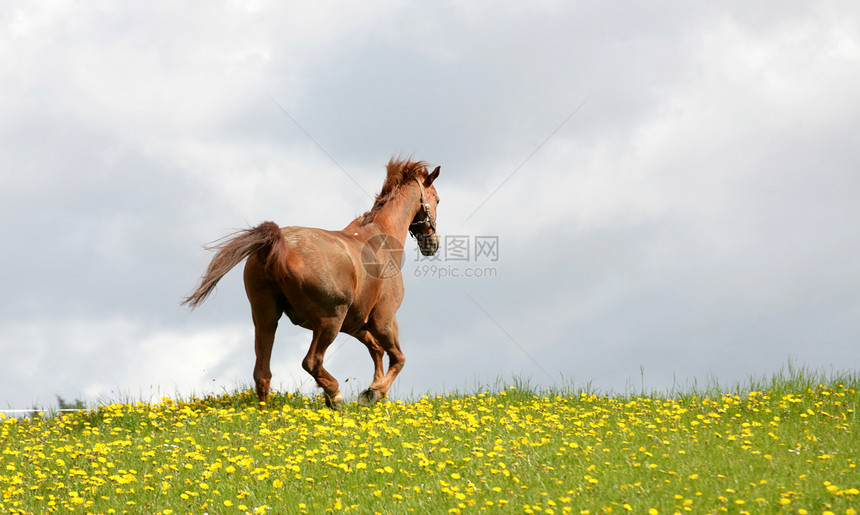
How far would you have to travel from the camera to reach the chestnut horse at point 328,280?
362 inches

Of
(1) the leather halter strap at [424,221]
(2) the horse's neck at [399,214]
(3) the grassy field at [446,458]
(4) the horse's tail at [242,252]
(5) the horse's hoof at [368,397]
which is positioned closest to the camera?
(3) the grassy field at [446,458]

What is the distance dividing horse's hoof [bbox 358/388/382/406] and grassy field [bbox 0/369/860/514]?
0.61m

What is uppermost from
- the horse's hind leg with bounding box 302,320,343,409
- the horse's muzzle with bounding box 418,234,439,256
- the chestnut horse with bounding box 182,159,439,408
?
the horse's muzzle with bounding box 418,234,439,256

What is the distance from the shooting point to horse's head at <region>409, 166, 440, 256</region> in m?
11.6

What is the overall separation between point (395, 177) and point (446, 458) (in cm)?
519

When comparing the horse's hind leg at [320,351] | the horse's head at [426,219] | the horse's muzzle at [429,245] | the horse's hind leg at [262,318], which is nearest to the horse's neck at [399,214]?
the horse's head at [426,219]

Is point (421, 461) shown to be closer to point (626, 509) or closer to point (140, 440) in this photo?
point (626, 509)

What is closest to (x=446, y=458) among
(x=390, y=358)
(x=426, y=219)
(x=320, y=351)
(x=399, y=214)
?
(x=320, y=351)

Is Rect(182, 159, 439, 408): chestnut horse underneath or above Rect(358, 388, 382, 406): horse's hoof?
above

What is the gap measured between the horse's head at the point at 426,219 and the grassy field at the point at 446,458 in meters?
2.71

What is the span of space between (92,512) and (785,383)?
29.2 ft

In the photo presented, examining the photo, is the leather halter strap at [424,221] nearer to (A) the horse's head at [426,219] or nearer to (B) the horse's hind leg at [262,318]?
(A) the horse's head at [426,219]

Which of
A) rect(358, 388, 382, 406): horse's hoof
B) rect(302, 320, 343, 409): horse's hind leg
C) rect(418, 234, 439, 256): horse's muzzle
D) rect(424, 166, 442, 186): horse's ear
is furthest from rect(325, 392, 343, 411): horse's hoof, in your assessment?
rect(424, 166, 442, 186): horse's ear

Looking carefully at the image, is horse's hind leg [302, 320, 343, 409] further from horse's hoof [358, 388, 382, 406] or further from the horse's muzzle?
the horse's muzzle
